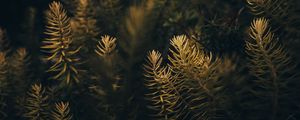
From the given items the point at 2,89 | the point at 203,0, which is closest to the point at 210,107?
the point at 203,0

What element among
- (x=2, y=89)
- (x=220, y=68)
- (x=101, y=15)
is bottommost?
(x=2, y=89)

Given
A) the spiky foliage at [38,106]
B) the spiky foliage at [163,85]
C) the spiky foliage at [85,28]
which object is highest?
the spiky foliage at [85,28]

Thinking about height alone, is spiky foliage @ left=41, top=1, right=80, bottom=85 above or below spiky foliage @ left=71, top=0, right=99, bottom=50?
below

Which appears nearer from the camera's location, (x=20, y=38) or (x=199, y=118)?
(x=199, y=118)

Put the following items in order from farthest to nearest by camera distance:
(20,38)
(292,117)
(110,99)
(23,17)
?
(23,17) < (20,38) < (292,117) < (110,99)

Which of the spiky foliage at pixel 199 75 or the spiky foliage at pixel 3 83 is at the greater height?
the spiky foliage at pixel 199 75

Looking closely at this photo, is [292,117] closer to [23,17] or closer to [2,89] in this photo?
[2,89]

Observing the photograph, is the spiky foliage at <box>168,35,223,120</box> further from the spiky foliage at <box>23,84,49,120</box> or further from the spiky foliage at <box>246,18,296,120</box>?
the spiky foliage at <box>23,84,49,120</box>

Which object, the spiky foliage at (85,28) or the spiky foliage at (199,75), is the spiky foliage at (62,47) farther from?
the spiky foliage at (199,75)

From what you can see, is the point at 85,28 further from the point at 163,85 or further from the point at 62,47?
the point at 163,85

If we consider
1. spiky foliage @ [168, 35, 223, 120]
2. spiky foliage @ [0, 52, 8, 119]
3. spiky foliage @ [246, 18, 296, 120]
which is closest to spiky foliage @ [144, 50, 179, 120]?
spiky foliage @ [168, 35, 223, 120]

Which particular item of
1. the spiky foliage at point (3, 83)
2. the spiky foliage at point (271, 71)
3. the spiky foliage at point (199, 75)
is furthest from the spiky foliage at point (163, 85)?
the spiky foliage at point (3, 83)
